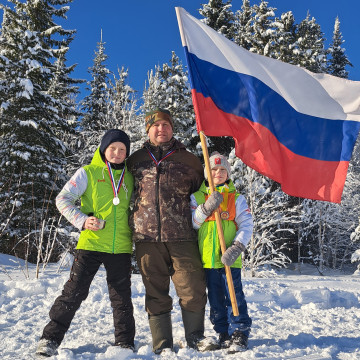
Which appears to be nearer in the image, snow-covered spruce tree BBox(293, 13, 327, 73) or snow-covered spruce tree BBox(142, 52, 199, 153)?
snow-covered spruce tree BBox(142, 52, 199, 153)

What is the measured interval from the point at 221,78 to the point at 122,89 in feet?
35.1

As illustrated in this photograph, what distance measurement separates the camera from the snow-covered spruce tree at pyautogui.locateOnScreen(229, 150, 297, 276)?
33.9 feet

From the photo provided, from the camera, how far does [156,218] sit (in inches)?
128

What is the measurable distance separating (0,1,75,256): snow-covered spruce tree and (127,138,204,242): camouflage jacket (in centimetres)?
1045

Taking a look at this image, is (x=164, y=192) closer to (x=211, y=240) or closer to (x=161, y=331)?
(x=211, y=240)

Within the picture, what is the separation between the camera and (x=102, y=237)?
3.23 meters

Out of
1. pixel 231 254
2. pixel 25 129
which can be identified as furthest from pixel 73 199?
pixel 25 129

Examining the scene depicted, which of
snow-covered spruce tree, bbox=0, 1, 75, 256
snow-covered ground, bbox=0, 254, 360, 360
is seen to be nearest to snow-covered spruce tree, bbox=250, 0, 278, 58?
snow-covered spruce tree, bbox=0, 1, 75, 256

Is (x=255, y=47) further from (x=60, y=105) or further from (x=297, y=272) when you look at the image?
(x=297, y=272)

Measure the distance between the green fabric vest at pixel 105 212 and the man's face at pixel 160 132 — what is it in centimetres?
49

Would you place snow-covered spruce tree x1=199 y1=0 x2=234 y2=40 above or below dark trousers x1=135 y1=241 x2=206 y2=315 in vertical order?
above

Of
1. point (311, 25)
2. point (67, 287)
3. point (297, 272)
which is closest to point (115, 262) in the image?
point (67, 287)

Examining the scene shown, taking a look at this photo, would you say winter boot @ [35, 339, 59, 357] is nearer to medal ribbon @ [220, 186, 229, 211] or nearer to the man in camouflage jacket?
the man in camouflage jacket

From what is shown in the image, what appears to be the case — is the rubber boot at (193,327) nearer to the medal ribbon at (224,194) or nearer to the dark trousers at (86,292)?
the dark trousers at (86,292)
